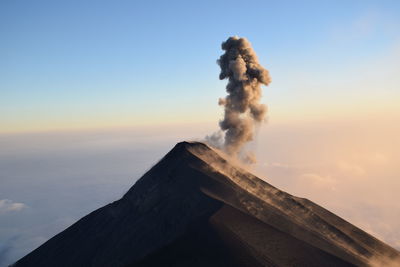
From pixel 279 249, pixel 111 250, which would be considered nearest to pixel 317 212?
pixel 279 249

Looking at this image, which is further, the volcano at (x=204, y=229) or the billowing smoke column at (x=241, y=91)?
the billowing smoke column at (x=241, y=91)

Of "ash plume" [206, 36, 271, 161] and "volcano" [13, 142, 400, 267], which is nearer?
"volcano" [13, 142, 400, 267]

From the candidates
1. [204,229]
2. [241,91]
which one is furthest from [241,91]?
[204,229]

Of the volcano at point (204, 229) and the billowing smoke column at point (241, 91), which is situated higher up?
the billowing smoke column at point (241, 91)

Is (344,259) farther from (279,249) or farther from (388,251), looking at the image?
(388,251)

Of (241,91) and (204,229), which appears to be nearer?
(204,229)

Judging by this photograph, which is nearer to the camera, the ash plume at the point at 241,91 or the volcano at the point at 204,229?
the volcano at the point at 204,229

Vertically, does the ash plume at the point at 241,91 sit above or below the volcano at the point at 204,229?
above

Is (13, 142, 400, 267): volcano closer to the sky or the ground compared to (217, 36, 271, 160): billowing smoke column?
closer to the ground

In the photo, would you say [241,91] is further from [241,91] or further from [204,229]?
[204,229]
